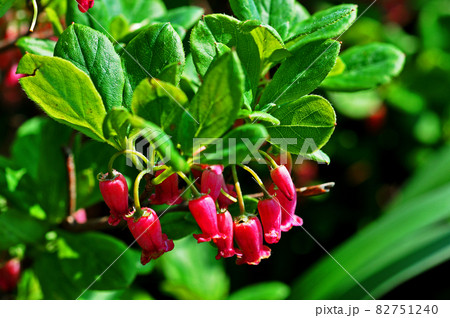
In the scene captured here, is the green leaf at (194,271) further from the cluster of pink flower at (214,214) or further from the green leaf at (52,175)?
the cluster of pink flower at (214,214)

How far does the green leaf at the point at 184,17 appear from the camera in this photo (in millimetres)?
1149

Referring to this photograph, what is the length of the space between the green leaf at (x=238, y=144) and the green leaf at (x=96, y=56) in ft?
0.64

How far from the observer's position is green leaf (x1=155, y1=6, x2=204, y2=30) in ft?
3.77

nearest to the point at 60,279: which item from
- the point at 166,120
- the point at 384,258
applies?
the point at 166,120

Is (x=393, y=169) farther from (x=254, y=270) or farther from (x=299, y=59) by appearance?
(x=299, y=59)

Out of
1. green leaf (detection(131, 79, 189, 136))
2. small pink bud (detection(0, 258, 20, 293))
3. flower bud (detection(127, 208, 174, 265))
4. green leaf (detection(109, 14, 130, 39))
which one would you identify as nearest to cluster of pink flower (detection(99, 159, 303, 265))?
flower bud (detection(127, 208, 174, 265))

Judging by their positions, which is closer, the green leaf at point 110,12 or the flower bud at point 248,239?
the flower bud at point 248,239

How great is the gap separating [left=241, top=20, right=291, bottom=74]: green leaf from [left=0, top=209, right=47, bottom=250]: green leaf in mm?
703

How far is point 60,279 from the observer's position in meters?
1.26

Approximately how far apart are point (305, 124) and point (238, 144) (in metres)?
0.18

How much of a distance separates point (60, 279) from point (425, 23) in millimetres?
1980

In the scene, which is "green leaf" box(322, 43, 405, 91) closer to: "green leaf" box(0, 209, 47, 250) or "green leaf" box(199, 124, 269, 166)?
"green leaf" box(199, 124, 269, 166)

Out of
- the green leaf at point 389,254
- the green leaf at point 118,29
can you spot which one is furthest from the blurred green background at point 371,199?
the green leaf at point 118,29

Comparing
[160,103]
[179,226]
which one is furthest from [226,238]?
[160,103]
